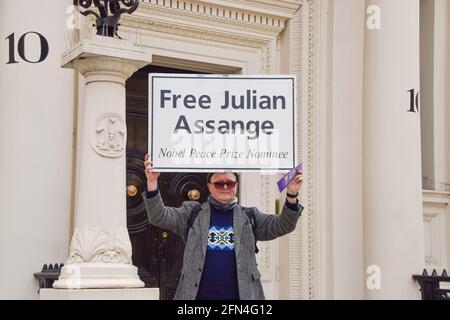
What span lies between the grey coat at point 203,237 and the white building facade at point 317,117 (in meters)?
2.08

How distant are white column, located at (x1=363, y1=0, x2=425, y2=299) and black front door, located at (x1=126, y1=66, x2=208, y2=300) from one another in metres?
1.99

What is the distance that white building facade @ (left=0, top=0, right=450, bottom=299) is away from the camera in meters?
7.20

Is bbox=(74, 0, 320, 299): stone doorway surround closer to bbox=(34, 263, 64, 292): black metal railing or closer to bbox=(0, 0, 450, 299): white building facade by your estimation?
bbox=(0, 0, 450, 299): white building facade

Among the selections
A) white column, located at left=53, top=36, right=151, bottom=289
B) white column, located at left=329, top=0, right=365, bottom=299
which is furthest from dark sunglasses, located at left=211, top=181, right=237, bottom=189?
white column, located at left=329, top=0, right=365, bottom=299

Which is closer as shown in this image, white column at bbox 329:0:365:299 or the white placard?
the white placard

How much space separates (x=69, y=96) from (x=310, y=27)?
3515 mm

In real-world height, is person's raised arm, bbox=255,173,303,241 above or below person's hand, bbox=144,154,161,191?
below

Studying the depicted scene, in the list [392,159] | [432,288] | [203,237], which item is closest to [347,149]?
[392,159]

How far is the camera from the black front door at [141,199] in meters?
9.10

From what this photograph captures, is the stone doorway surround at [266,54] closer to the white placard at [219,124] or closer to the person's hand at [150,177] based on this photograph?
the white placard at [219,124]

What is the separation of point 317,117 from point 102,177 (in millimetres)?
4607

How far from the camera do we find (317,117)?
9531 millimetres

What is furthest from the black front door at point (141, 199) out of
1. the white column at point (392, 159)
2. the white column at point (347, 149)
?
the white column at point (392, 159)
